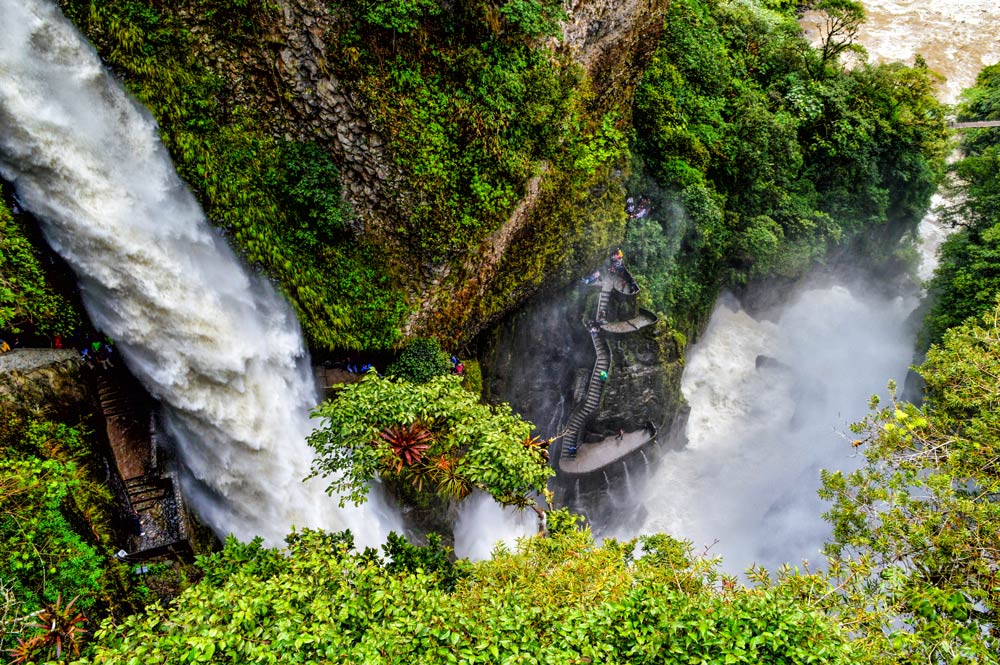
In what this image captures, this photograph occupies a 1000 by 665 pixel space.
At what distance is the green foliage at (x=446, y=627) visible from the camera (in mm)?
6562

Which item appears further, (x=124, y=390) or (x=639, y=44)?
(x=639, y=44)

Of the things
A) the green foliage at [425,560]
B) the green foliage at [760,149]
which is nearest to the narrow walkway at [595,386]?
the green foliage at [760,149]

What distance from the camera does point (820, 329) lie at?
91.6 ft

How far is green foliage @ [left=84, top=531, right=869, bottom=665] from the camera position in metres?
6.56

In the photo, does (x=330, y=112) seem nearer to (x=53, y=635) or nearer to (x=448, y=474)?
(x=448, y=474)

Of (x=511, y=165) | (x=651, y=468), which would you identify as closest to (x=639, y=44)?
(x=511, y=165)

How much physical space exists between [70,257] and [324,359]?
550 centimetres

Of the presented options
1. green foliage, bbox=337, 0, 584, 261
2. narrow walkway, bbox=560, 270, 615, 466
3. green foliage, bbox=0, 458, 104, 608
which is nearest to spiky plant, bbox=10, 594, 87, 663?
green foliage, bbox=0, 458, 104, 608

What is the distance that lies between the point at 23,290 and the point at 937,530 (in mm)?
17283

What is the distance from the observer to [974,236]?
76.8ft

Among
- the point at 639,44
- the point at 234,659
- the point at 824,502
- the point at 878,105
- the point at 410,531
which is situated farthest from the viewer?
the point at 878,105

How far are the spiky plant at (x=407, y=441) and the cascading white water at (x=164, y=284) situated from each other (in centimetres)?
348

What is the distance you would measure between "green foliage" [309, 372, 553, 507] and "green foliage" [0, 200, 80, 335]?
534 centimetres

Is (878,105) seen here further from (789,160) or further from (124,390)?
(124,390)
